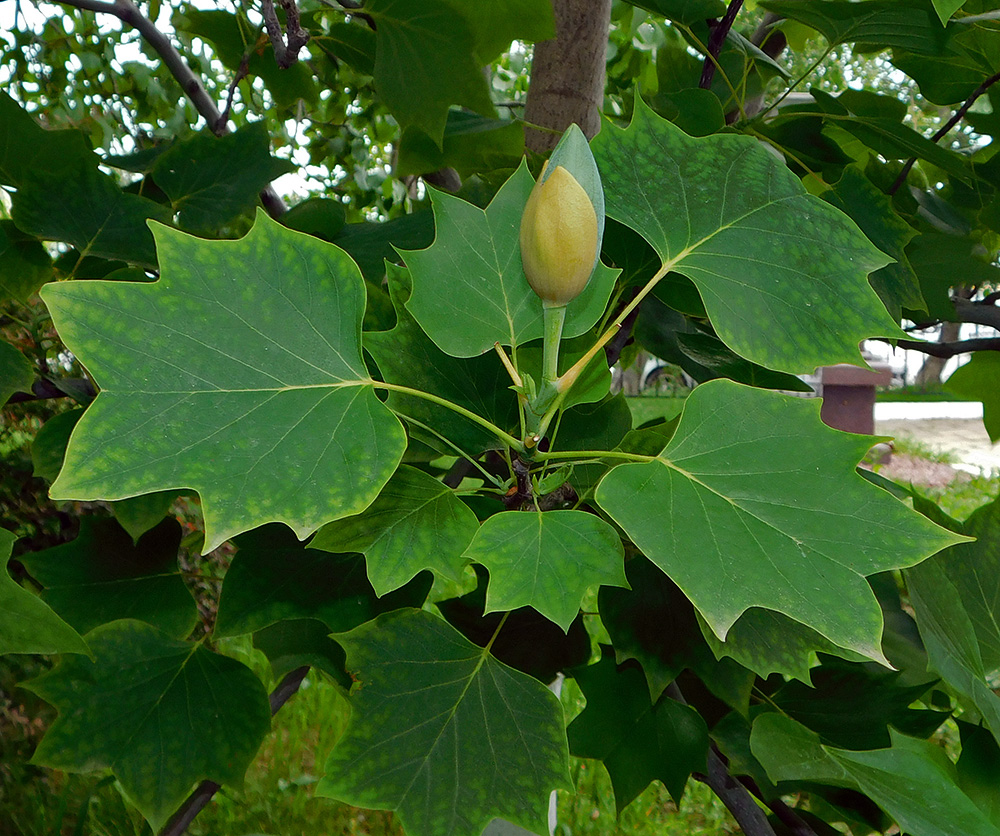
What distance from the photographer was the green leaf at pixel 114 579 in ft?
1.99

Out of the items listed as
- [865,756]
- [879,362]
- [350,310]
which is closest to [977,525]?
[865,756]

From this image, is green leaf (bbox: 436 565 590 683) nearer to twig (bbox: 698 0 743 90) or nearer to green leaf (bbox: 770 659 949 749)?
green leaf (bbox: 770 659 949 749)

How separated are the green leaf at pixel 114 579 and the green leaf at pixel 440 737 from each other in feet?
0.70

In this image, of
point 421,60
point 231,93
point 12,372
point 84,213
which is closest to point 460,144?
point 421,60

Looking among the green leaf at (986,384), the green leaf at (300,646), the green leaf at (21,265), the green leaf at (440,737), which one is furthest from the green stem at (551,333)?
the green leaf at (986,384)

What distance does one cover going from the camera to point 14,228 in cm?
65

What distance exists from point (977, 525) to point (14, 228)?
778mm

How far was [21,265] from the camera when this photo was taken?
25.8 inches

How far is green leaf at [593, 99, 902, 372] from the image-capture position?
405 millimetres

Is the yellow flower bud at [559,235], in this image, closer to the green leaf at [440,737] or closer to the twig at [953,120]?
the green leaf at [440,737]

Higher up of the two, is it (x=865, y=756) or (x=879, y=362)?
(x=865, y=756)

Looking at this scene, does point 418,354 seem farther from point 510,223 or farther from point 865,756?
point 865,756

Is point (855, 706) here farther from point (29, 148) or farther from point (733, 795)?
point (29, 148)

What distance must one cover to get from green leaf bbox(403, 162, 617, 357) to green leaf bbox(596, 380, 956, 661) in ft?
0.27
